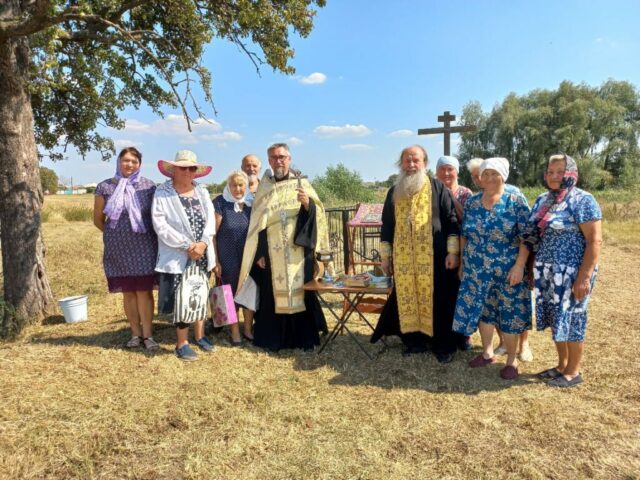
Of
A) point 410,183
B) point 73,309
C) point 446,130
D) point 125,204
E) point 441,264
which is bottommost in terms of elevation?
point 73,309

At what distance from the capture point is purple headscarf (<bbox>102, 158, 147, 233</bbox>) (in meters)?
3.88

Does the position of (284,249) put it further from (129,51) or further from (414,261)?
(129,51)

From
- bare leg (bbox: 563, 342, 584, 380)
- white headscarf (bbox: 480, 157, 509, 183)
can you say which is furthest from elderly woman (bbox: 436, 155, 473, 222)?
bare leg (bbox: 563, 342, 584, 380)

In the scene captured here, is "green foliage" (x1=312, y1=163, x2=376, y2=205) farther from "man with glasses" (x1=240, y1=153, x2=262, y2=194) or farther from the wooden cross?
"man with glasses" (x1=240, y1=153, x2=262, y2=194)

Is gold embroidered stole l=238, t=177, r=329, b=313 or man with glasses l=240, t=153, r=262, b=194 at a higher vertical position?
man with glasses l=240, t=153, r=262, b=194

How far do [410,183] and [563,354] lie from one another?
1884 mm

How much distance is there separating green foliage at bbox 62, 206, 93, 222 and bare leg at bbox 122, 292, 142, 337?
15381 mm

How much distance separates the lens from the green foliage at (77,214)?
57.6ft

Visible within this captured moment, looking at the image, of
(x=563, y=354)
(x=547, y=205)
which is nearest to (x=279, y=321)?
(x=563, y=354)

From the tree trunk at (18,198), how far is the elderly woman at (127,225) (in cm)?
148

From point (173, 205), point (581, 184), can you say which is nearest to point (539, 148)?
point (581, 184)

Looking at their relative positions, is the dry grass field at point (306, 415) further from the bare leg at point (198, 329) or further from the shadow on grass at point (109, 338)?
the bare leg at point (198, 329)

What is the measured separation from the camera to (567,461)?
253 cm

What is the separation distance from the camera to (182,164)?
12.7 feet
